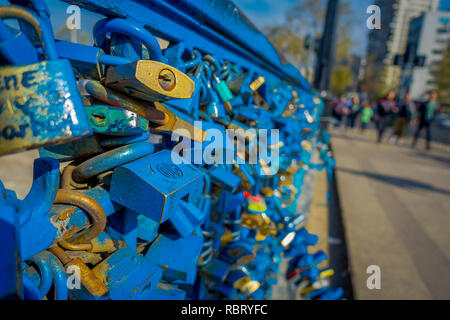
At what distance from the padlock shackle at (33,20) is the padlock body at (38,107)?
0.04 meters

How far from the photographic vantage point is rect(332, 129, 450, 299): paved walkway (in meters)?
1.85

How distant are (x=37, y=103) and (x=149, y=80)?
16cm

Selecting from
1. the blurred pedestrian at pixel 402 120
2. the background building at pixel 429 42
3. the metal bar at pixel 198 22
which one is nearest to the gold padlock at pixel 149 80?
the metal bar at pixel 198 22

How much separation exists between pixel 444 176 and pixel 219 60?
5.66 metres

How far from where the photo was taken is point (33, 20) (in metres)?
0.36

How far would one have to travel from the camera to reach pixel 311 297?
162 centimetres

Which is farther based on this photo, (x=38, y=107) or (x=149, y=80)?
(x=149, y=80)

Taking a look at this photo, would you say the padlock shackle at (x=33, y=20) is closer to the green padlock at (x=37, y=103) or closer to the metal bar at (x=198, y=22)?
the green padlock at (x=37, y=103)

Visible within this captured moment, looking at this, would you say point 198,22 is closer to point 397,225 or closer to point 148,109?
point 148,109

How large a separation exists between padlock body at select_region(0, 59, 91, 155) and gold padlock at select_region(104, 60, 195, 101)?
94mm

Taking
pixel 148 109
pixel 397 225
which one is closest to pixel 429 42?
pixel 397 225

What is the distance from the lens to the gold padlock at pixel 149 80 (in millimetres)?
425
